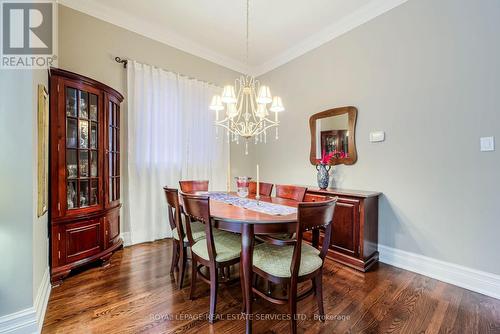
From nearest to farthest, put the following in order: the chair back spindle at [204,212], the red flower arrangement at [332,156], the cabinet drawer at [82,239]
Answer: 1. the chair back spindle at [204,212]
2. the cabinet drawer at [82,239]
3. the red flower arrangement at [332,156]

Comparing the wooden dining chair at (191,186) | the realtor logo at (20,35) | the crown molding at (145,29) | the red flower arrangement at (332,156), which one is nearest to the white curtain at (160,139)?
the crown molding at (145,29)

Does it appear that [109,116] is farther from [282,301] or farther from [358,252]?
[358,252]

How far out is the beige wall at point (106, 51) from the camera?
2.55m

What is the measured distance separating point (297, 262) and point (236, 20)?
3004 mm

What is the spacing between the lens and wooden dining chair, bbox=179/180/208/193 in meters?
2.79

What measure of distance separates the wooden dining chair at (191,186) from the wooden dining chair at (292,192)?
3.41ft

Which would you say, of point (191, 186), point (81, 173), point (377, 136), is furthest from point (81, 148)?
point (377, 136)

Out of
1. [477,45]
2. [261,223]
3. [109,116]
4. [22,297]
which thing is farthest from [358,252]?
[109,116]

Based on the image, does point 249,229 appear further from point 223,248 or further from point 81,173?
point 81,173

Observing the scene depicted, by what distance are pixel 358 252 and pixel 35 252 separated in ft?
9.08

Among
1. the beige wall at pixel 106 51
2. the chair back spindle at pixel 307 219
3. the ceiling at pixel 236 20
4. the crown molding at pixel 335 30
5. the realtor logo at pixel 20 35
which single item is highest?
the ceiling at pixel 236 20

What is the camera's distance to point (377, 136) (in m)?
2.66

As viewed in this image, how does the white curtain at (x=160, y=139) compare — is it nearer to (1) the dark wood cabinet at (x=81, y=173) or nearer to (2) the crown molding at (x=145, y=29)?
(1) the dark wood cabinet at (x=81, y=173)

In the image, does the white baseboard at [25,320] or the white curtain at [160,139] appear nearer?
the white baseboard at [25,320]
